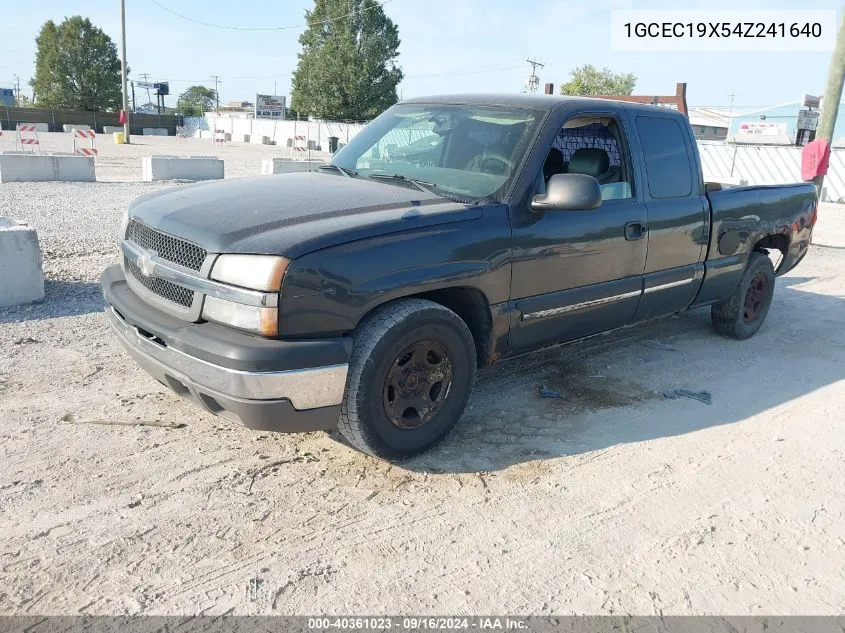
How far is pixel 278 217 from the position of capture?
3.24m

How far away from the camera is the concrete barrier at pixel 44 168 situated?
15.1 metres

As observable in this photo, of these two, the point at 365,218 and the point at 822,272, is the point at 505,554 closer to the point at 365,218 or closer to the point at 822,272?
the point at 365,218

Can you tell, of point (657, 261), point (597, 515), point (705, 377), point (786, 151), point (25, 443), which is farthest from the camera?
point (786, 151)

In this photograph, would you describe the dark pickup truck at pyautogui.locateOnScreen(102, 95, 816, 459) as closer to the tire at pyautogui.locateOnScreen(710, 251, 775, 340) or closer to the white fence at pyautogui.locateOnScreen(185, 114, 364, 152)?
the tire at pyautogui.locateOnScreen(710, 251, 775, 340)

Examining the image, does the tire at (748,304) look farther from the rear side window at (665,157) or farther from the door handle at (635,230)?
the door handle at (635,230)

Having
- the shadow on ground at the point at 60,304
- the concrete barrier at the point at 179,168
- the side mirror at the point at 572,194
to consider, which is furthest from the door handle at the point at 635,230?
the concrete barrier at the point at 179,168

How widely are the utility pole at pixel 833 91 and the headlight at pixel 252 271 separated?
489 inches

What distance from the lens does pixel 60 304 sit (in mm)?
5793

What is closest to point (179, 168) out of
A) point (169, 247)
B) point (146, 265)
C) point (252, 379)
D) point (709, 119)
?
point (146, 265)

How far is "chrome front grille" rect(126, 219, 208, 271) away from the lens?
314 cm

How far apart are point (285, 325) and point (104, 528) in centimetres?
113

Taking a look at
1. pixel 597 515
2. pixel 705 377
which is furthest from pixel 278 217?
pixel 705 377

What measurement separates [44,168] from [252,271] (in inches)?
601

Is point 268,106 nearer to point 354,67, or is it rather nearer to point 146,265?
point 354,67
